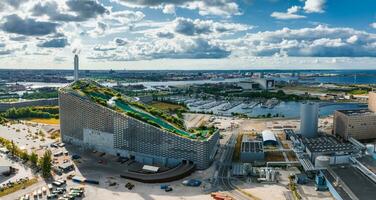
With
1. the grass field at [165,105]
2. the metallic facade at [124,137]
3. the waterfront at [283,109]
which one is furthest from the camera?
the grass field at [165,105]

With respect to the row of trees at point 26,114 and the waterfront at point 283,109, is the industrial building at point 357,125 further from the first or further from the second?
the row of trees at point 26,114

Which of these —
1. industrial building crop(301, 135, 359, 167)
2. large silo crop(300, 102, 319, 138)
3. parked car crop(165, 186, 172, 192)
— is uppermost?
large silo crop(300, 102, 319, 138)

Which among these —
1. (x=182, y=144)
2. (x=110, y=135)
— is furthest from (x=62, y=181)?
(x=182, y=144)

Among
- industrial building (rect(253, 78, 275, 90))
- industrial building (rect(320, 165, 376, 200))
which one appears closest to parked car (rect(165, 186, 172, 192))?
industrial building (rect(320, 165, 376, 200))

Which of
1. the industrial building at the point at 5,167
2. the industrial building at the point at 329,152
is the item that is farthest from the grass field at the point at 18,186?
the industrial building at the point at 329,152

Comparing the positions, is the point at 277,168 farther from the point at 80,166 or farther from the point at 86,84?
the point at 86,84

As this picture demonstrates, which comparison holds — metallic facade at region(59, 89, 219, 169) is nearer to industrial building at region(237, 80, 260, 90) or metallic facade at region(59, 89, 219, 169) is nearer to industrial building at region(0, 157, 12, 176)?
industrial building at region(0, 157, 12, 176)
